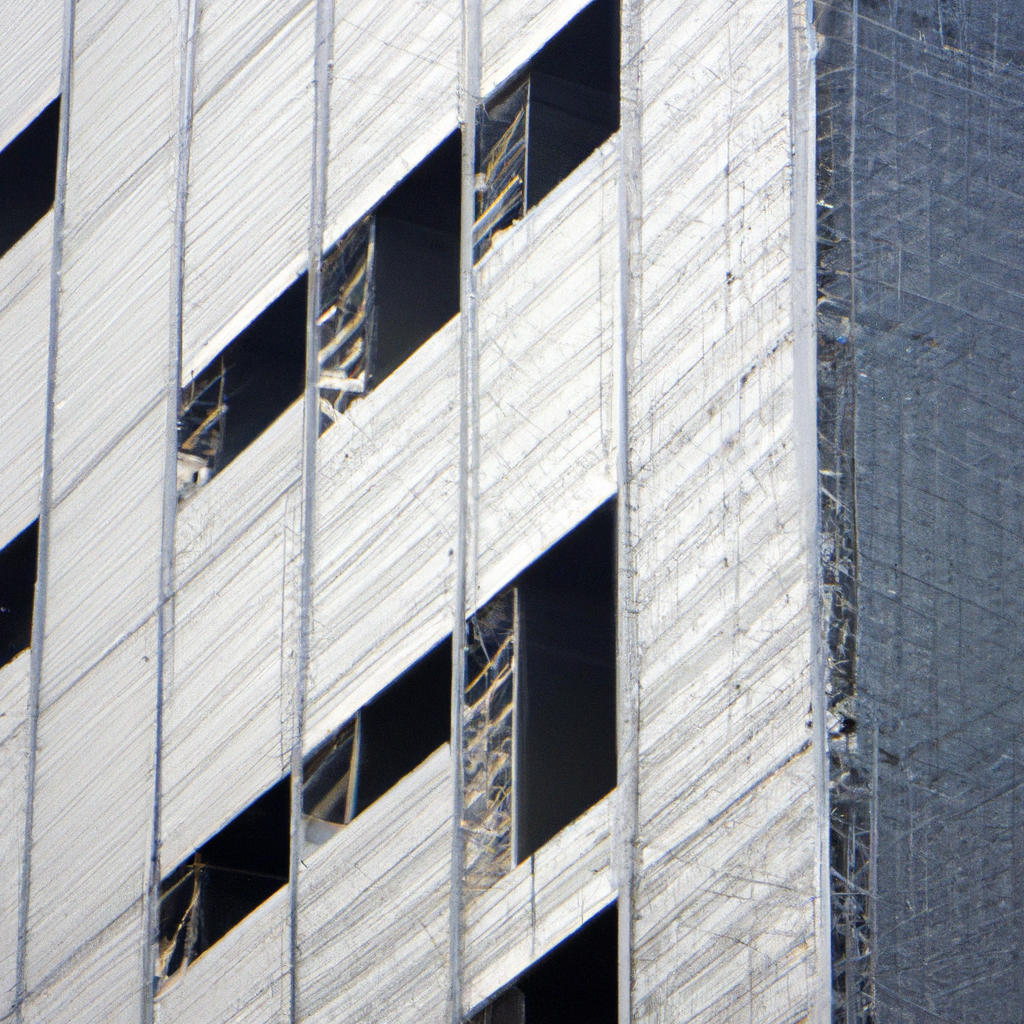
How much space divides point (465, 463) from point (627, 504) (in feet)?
1.16

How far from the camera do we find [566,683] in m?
2.43

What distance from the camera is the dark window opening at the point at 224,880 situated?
8.75 feet

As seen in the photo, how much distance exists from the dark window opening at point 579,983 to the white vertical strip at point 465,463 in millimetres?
225

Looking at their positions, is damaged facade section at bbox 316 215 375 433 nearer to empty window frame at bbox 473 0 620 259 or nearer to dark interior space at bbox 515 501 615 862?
empty window frame at bbox 473 0 620 259

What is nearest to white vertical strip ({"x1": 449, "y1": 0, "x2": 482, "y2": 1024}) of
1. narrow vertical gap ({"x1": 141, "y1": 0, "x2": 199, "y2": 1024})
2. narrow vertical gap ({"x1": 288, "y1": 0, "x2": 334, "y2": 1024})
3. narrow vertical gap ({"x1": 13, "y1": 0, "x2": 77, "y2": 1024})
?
narrow vertical gap ({"x1": 288, "y1": 0, "x2": 334, "y2": 1024})

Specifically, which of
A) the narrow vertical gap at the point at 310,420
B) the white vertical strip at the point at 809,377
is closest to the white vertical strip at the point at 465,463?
the narrow vertical gap at the point at 310,420

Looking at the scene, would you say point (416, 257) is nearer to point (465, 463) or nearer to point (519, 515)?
point (465, 463)

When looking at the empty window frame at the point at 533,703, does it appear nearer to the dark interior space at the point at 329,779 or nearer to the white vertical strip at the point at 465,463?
the white vertical strip at the point at 465,463

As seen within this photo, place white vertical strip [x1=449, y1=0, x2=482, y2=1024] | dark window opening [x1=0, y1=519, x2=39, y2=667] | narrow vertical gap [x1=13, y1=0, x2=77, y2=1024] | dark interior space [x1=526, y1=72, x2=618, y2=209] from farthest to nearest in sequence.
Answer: dark window opening [x1=0, y1=519, x2=39, y2=667]
narrow vertical gap [x1=13, y1=0, x2=77, y2=1024]
dark interior space [x1=526, y1=72, x2=618, y2=209]
white vertical strip [x1=449, y1=0, x2=482, y2=1024]

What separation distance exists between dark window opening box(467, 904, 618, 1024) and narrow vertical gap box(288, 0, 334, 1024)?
1.60 ft

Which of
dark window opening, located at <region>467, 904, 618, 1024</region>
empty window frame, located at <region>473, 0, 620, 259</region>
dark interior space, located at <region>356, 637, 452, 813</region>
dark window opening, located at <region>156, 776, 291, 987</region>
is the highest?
empty window frame, located at <region>473, 0, 620, 259</region>

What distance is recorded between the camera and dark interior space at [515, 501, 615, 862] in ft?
7.66

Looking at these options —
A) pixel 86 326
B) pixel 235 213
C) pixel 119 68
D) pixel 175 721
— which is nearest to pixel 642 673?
pixel 175 721

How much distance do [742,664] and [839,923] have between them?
442 mm
